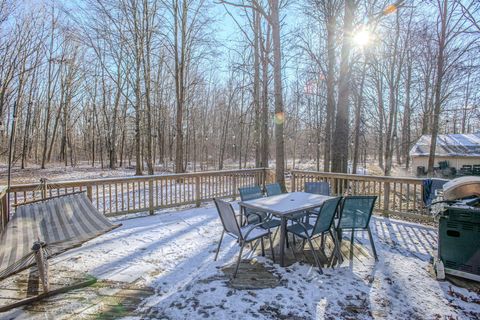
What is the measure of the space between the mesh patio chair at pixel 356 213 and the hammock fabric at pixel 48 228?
9.98 feet

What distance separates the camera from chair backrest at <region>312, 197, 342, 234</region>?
303 cm

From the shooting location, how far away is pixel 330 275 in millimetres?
2998

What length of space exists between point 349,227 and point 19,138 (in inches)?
996

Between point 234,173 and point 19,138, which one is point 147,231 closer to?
point 234,173

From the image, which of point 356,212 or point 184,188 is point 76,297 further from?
point 184,188

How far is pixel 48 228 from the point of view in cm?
298

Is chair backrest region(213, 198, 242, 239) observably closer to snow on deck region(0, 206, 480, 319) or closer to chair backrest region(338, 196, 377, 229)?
snow on deck region(0, 206, 480, 319)

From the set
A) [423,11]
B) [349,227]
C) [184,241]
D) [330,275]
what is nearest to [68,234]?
[184,241]

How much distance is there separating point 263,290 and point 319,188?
2.54 metres

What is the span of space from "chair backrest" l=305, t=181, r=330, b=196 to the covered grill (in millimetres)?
1832

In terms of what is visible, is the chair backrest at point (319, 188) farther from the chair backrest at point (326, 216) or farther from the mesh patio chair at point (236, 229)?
the mesh patio chair at point (236, 229)

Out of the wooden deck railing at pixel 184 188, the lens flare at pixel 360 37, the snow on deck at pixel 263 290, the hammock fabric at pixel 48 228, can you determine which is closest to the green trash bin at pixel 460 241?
the snow on deck at pixel 263 290

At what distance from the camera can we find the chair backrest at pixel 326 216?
303cm

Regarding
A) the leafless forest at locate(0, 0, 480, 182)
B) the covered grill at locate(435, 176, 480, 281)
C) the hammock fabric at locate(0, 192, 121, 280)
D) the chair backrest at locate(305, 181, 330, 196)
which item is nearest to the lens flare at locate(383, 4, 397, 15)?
the leafless forest at locate(0, 0, 480, 182)
